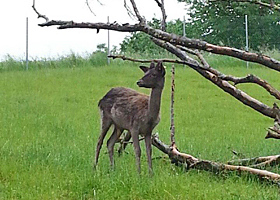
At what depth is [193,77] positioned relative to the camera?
64.7 ft

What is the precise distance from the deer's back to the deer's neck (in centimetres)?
9

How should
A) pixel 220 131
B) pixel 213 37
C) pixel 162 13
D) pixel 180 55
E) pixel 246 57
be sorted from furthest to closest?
pixel 213 37, pixel 220 131, pixel 180 55, pixel 162 13, pixel 246 57

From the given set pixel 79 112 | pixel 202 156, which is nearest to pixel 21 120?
pixel 79 112

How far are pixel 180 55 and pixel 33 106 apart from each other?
697 centimetres

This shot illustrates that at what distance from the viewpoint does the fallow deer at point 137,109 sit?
289 inches

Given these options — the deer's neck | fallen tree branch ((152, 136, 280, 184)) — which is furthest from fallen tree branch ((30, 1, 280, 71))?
fallen tree branch ((152, 136, 280, 184))

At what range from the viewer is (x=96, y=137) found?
10297 millimetres

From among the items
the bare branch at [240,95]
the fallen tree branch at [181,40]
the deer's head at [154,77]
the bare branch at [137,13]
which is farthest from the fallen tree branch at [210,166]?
the bare branch at [137,13]

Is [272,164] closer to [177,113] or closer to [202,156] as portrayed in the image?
[202,156]

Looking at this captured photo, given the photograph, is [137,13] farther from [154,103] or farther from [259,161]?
[259,161]

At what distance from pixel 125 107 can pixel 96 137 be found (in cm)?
275

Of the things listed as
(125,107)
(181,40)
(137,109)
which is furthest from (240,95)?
(181,40)

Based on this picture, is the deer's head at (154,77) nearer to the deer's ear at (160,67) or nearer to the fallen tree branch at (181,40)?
the deer's ear at (160,67)

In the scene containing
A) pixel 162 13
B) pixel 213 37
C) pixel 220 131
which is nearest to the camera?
pixel 162 13
